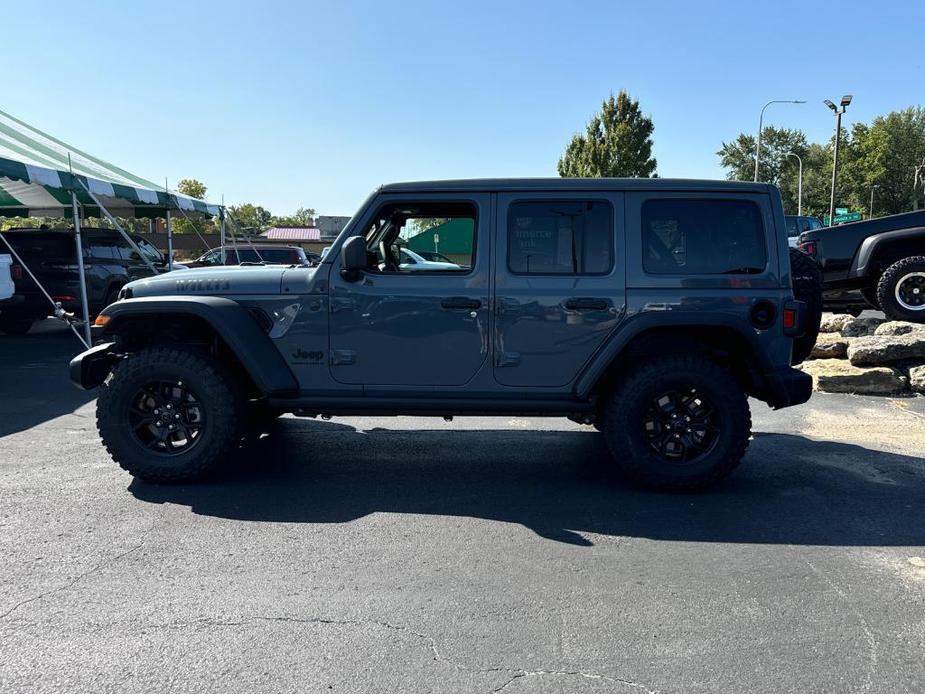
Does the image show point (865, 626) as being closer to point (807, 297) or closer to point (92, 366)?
point (807, 297)

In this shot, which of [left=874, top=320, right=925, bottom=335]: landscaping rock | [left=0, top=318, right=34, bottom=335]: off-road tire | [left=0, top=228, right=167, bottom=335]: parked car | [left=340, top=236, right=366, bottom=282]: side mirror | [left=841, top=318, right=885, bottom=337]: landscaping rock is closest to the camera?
[left=340, top=236, right=366, bottom=282]: side mirror

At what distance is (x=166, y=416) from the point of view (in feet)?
14.7

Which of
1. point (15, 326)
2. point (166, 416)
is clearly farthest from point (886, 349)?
point (15, 326)

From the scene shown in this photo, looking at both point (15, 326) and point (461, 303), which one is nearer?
point (461, 303)

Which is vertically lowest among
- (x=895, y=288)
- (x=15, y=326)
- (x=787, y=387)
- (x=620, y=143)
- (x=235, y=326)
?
(x=15, y=326)

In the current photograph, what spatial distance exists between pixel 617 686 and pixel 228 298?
10.7 feet

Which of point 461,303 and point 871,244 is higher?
point 871,244

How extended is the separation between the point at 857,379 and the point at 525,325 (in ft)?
16.1

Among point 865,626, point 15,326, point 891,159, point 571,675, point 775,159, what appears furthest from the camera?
point 775,159

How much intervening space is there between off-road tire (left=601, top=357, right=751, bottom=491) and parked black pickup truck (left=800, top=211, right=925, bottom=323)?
5109 mm

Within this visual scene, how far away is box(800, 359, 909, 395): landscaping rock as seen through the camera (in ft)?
23.5

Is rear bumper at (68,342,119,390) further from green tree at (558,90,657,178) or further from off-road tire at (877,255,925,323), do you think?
green tree at (558,90,657,178)

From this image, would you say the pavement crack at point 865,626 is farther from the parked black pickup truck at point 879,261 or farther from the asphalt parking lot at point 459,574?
the parked black pickup truck at point 879,261

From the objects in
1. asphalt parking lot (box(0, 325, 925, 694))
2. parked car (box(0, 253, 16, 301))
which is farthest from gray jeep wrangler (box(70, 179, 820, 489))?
parked car (box(0, 253, 16, 301))
